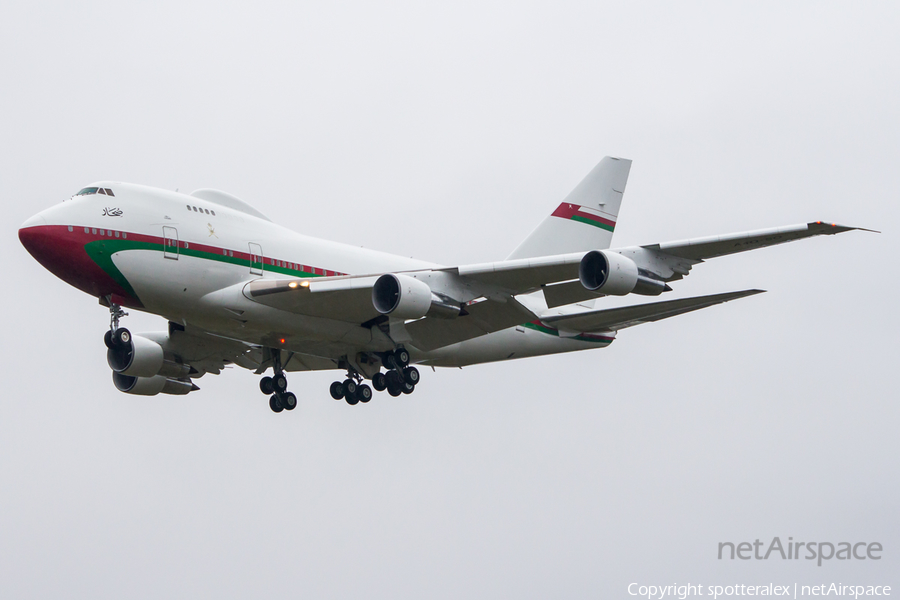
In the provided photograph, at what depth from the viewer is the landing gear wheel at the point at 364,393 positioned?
31.4m

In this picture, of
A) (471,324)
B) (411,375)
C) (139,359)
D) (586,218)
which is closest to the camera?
(471,324)

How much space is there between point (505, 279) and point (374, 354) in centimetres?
550

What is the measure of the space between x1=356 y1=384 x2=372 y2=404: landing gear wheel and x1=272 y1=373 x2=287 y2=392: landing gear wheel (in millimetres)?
2247

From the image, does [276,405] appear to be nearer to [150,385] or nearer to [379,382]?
[379,382]

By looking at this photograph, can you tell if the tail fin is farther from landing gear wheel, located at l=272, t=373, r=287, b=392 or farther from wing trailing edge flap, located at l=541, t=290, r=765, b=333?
landing gear wheel, located at l=272, t=373, r=287, b=392

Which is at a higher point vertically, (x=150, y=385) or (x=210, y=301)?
(x=210, y=301)

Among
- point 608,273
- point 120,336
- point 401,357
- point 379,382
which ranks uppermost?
point 608,273

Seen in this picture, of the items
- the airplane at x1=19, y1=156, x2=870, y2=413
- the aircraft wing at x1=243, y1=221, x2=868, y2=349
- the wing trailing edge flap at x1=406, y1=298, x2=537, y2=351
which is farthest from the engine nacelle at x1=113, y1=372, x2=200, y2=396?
the wing trailing edge flap at x1=406, y1=298, x2=537, y2=351

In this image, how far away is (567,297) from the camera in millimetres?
28281

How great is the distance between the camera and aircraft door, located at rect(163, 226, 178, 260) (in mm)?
25484

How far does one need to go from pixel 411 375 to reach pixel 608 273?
304 inches

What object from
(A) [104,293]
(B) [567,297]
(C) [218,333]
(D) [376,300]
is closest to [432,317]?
(D) [376,300]

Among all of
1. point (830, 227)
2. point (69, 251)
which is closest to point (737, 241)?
point (830, 227)

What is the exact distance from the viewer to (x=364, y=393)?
31.4m
